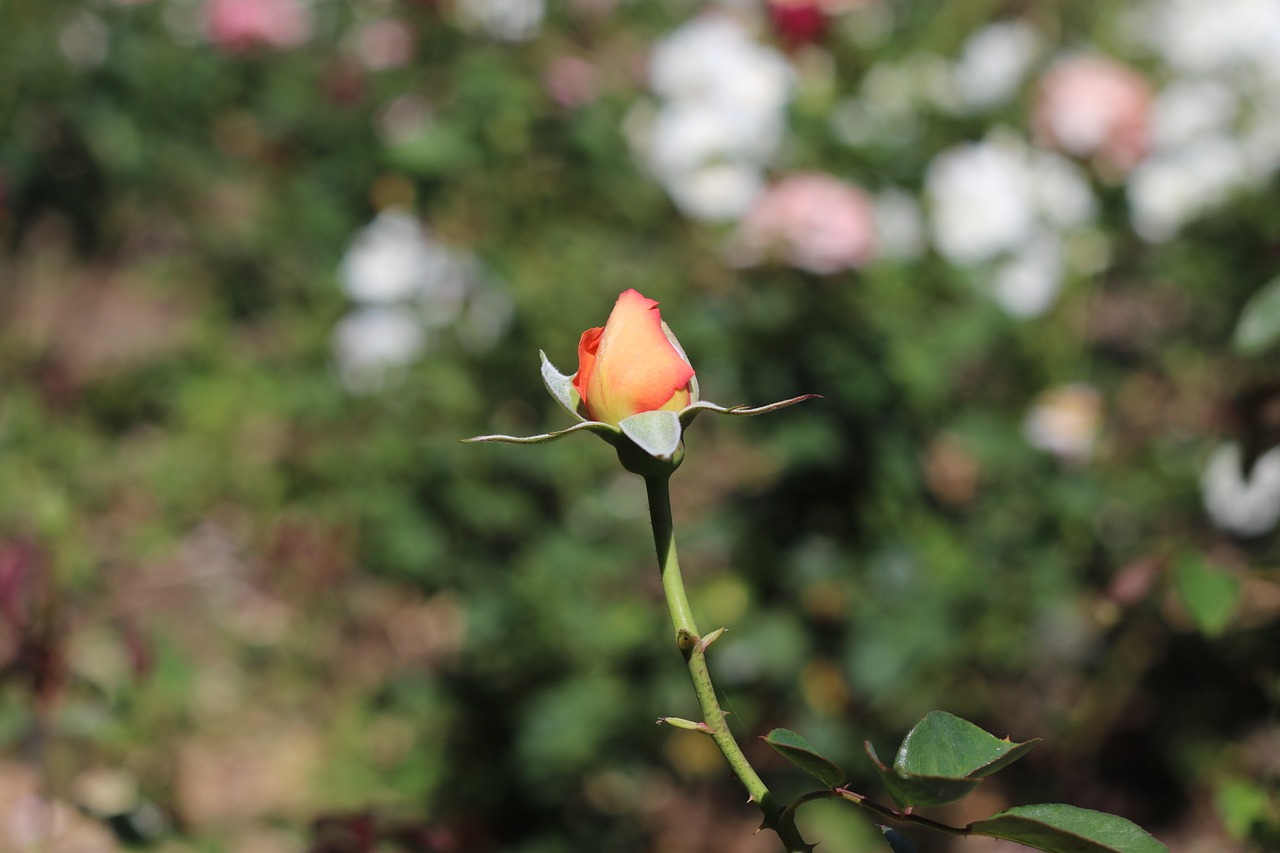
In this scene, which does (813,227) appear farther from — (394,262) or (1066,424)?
(394,262)

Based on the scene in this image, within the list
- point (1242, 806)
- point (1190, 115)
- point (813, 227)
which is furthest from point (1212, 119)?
point (1242, 806)

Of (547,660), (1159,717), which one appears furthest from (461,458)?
(1159,717)

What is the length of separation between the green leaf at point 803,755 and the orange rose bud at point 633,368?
134mm

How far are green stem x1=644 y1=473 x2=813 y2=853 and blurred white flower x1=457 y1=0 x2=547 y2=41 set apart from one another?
155 centimetres

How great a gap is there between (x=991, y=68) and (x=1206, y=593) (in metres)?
1.53

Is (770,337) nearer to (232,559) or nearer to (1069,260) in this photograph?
(1069,260)

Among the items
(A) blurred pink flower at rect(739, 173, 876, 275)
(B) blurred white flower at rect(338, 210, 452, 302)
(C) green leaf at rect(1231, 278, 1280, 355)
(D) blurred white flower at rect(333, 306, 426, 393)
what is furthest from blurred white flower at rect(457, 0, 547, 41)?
(C) green leaf at rect(1231, 278, 1280, 355)

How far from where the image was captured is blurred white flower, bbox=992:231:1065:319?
175 cm

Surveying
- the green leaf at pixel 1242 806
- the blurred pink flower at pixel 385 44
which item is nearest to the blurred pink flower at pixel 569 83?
the blurred pink flower at pixel 385 44

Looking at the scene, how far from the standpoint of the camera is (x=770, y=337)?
1447 mm

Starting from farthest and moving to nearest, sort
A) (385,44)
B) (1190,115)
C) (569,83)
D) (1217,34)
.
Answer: (1217,34) < (385,44) < (1190,115) < (569,83)

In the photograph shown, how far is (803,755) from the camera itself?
374 millimetres

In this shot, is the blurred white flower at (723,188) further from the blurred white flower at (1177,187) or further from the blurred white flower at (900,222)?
the blurred white flower at (1177,187)

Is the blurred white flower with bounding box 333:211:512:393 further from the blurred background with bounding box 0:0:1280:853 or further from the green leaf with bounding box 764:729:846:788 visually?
the green leaf with bounding box 764:729:846:788
